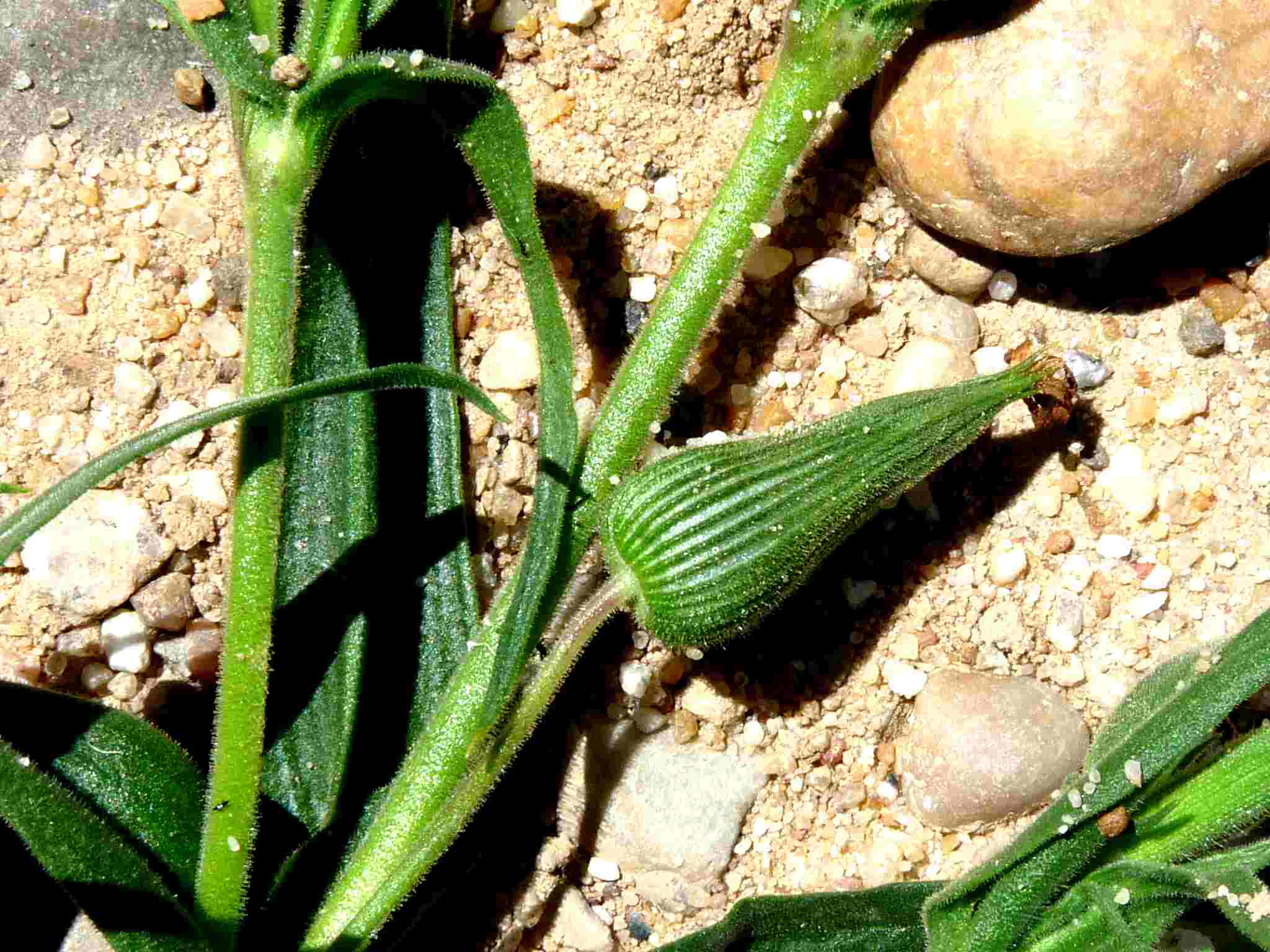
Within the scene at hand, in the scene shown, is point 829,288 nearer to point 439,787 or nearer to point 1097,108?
point 1097,108

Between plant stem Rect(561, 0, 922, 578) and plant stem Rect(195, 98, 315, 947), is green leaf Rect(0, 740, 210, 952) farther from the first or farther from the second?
plant stem Rect(561, 0, 922, 578)

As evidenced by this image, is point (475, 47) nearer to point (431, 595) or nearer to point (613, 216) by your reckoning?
point (613, 216)

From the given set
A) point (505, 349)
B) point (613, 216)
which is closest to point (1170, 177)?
point (613, 216)

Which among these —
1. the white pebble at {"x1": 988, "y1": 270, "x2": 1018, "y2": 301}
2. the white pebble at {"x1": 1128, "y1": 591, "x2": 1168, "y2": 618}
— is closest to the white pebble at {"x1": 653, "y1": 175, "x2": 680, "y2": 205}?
the white pebble at {"x1": 988, "y1": 270, "x2": 1018, "y2": 301}

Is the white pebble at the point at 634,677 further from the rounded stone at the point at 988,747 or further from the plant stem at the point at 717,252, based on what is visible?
the rounded stone at the point at 988,747

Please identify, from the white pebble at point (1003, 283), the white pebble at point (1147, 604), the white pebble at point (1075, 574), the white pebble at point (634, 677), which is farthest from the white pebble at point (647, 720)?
the white pebble at point (1003, 283)
